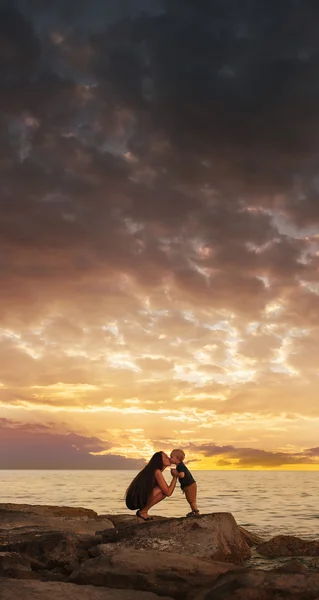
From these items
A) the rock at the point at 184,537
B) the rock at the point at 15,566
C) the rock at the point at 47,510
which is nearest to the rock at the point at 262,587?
the rock at the point at 15,566

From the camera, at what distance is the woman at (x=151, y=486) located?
16797mm

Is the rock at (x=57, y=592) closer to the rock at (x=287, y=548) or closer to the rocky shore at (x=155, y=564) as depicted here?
the rocky shore at (x=155, y=564)

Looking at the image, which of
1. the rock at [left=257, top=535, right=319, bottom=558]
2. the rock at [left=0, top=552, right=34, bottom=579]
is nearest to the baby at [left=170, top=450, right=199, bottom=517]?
the rock at [left=257, top=535, right=319, bottom=558]

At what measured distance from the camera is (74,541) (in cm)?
1468

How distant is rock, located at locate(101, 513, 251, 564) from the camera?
14.5 m

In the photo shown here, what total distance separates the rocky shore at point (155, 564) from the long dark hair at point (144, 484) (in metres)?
1.45

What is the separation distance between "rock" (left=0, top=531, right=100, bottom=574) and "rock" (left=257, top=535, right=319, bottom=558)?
5.43m

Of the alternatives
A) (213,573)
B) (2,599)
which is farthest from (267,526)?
(2,599)

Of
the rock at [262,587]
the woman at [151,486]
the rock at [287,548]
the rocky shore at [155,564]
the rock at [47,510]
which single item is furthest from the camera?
the rock at [47,510]

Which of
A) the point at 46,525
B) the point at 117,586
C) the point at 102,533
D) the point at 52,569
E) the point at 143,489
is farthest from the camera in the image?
the point at 46,525

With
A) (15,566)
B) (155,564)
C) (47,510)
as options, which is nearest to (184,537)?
(155,564)

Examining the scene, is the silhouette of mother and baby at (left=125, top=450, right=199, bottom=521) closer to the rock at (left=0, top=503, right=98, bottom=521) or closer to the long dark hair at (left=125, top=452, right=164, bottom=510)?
the long dark hair at (left=125, top=452, right=164, bottom=510)

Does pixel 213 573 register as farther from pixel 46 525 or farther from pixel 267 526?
pixel 267 526

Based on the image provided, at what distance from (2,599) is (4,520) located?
11.6 metres
